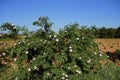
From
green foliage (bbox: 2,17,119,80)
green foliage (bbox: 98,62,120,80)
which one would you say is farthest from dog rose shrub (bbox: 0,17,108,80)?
green foliage (bbox: 98,62,120,80)

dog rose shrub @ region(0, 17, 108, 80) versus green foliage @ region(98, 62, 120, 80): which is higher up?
dog rose shrub @ region(0, 17, 108, 80)

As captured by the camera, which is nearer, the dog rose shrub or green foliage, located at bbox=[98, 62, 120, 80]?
the dog rose shrub

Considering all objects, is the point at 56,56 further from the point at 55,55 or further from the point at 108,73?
Answer: the point at 108,73

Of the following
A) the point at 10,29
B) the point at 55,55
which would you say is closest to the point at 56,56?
the point at 55,55

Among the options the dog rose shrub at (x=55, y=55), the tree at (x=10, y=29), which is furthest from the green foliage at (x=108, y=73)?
the tree at (x=10, y=29)

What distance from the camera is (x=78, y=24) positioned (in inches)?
232

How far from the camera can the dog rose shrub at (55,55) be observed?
16.9 feet

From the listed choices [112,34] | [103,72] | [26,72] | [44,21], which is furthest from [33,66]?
[112,34]

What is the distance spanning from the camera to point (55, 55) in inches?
205

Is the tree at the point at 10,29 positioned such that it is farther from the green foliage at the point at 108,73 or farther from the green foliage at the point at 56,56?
the green foliage at the point at 108,73

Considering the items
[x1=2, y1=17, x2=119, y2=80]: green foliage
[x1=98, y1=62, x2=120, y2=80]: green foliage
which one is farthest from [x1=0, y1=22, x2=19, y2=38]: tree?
[x1=98, y1=62, x2=120, y2=80]: green foliage

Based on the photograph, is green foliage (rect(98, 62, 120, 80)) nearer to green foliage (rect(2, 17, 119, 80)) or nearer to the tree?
green foliage (rect(2, 17, 119, 80))

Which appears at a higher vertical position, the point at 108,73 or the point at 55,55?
the point at 55,55

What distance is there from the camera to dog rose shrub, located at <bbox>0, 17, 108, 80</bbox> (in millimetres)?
5152
